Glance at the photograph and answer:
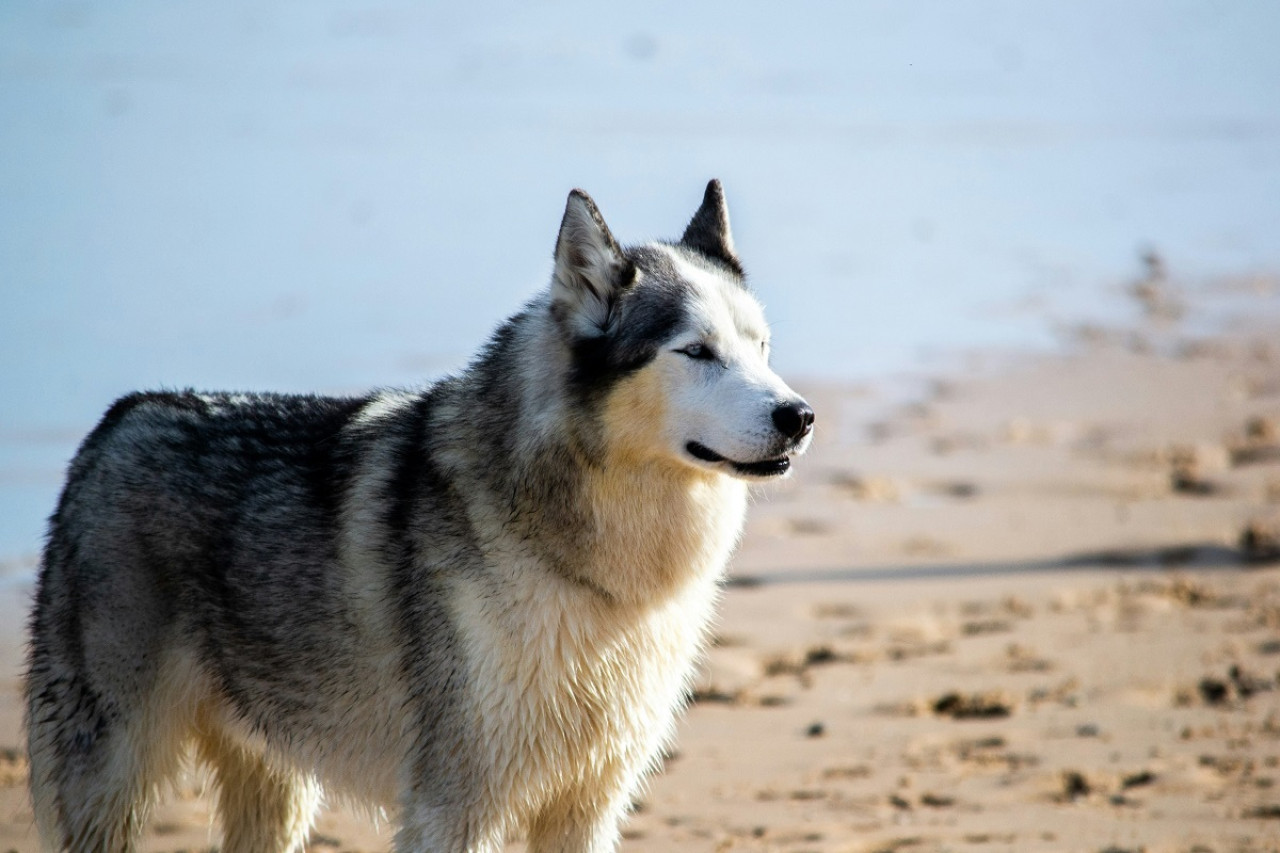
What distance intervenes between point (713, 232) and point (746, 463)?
1025 millimetres

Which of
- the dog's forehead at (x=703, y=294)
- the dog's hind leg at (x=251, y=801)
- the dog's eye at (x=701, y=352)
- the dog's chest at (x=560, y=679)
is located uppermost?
the dog's forehead at (x=703, y=294)

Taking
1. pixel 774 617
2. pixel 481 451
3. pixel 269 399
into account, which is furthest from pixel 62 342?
pixel 481 451

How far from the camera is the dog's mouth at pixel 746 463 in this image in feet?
13.3

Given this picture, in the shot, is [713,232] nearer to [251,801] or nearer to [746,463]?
[746,463]

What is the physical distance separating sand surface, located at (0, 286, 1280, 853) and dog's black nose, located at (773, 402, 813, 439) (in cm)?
199

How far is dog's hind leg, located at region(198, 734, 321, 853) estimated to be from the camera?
489 cm

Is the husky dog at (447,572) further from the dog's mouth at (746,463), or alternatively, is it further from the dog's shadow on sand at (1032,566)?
the dog's shadow on sand at (1032,566)

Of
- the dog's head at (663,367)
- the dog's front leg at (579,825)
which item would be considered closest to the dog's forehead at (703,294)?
the dog's head at (663,367)

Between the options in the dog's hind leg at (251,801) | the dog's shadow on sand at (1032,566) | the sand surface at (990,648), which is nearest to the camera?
the dog's hind leg at (251,801)

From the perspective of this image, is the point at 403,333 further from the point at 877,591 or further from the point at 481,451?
the point at 481,451

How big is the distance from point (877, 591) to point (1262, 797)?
9.31ft

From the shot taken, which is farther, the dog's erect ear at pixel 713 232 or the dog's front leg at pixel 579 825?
the dog's erect ear at pixel 713 232

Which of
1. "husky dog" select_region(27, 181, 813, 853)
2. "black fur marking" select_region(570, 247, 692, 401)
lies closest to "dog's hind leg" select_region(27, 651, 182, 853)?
"husky dog" select_region(27, 181, 813, 853)

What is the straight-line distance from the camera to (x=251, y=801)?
4918 mm
